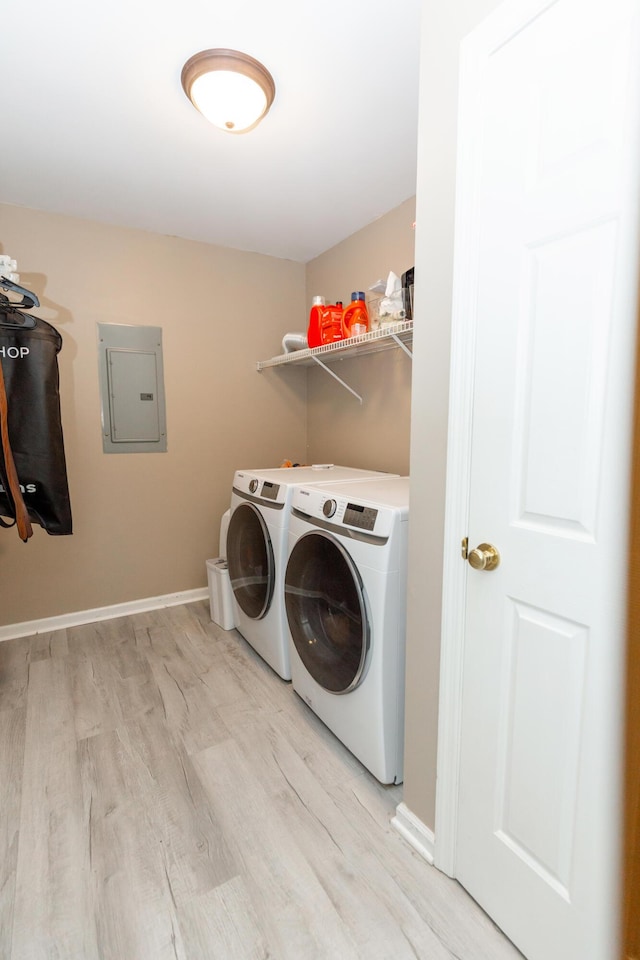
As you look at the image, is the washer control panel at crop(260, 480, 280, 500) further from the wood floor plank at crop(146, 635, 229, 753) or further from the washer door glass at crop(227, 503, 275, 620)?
the wood floor plank at crop(146, 635, 229, 753)

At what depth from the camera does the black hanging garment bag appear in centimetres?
192

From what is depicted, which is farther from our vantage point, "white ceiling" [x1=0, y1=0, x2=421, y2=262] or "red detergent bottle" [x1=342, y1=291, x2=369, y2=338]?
"red detergent bottle" [x1=342, y1=291, x2=369, y2=338]

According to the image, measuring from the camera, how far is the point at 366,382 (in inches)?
102

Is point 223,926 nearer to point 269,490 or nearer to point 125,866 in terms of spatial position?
point 125,866

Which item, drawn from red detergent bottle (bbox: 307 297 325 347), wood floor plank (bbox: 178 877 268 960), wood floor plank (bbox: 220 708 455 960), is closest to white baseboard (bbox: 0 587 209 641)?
wood floor plank (bbox: 220 708 455 960)

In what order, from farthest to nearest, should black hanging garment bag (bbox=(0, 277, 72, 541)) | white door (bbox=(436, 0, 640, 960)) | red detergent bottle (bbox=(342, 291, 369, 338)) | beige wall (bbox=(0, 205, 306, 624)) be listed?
beige wall (bbox=(0, 205, 306, 624)) < red detergent bottle (bbox=(342, 291, 369, 338)) < black hanging garment bag (bbox=(0, 277, 72, 541)) < white door (bbox=(436, 0, 640, 960))

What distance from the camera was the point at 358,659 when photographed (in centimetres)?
146

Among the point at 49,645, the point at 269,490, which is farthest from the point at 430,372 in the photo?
the point at 49,645

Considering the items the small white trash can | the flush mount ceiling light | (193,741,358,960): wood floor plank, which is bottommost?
(193,741,358,960): wood floor plank

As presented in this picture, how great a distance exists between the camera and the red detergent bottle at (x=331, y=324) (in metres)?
2.33

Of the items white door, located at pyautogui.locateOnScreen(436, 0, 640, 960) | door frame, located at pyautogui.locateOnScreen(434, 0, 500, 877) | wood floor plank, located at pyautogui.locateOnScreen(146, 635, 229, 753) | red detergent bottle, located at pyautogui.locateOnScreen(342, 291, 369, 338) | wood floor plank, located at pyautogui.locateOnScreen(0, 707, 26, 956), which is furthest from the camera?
red detergent bottle, located at pyautogui.locateOnScreen(342, 291, 369, 338)

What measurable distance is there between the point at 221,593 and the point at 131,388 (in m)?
1.31

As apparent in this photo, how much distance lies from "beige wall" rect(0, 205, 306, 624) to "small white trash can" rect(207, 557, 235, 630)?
384 mm

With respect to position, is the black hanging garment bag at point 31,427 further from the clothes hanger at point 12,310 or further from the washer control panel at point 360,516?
the washer control panel at point 360,516
